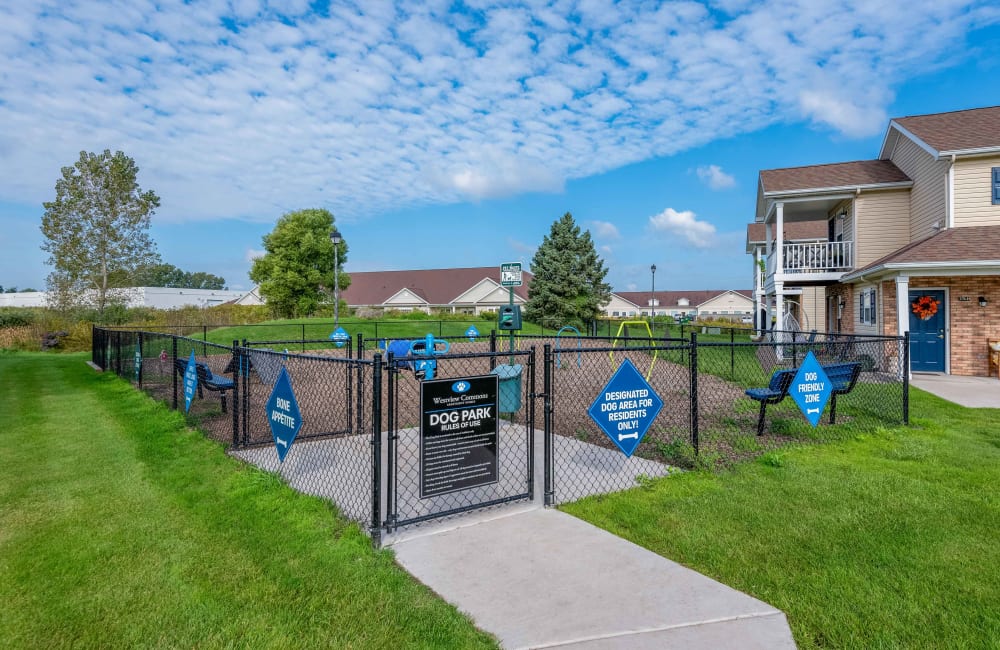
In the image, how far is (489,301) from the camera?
58.9 m

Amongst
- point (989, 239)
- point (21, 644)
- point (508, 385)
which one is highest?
point (989, 239)

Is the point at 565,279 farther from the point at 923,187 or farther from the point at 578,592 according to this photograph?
the point at 578,592

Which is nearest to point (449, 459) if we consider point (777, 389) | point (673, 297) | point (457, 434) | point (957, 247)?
point (457, 434)

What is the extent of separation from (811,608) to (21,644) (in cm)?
419

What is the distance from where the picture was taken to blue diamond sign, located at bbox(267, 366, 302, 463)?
4965 millimetres

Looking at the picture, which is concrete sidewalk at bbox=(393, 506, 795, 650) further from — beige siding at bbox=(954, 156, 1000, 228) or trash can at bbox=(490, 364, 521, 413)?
beige siding at bbox=(954, 156, 1000, 228)

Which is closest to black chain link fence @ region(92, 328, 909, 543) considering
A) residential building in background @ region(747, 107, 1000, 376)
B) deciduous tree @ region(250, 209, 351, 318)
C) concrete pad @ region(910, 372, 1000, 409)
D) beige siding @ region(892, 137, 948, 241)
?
concrete pad @ region(910, 372, 1000, 409)

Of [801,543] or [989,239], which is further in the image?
[989,239]

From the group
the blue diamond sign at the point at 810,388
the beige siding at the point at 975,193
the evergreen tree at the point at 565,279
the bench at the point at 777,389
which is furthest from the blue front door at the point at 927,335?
the evergreen tree at the point at 565,279

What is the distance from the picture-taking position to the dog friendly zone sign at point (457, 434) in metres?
4.25

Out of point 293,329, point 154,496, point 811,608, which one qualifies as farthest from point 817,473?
point 293,329

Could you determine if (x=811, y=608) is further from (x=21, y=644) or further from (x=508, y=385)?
(x=508, y=385)

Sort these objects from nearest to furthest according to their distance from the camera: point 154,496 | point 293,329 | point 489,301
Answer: point 154,496
point 293,329
point 489,301

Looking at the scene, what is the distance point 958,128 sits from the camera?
1619cm
